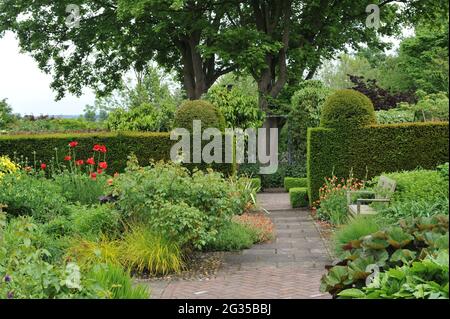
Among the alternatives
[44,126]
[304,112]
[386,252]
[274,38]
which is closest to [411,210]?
[386,252]

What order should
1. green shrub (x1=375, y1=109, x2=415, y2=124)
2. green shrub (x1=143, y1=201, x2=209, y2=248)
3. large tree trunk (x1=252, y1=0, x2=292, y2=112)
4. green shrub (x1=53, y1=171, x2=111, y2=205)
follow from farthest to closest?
1. large tree trunk (x1=252, y1=0, x2=292, y2=112)
2. green shrub (x1=375, y1=109, x2=415, y2=124)
3. green shrub (x1=53, y1=171, x2=111, y2=205)
4. green shrub (x1=143, y1=201, x2=209, y2=248)

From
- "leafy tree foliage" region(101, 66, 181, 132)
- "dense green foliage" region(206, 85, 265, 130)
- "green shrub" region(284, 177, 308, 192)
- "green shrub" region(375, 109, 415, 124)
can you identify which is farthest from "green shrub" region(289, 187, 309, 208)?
"dense green foliage" region(206, 85, 265, 130)

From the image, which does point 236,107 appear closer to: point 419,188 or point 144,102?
point 144,102

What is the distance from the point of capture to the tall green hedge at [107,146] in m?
14.2

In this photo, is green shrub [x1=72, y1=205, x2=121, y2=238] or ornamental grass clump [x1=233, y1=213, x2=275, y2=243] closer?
green shrub [x1=72, y1=205, x2=121, y2=238]

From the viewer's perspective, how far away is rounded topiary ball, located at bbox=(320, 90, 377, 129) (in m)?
13.2

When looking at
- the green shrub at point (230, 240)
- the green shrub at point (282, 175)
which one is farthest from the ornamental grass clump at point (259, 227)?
the green shrub at point (282, 175)

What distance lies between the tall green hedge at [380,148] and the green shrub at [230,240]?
441 centimetres

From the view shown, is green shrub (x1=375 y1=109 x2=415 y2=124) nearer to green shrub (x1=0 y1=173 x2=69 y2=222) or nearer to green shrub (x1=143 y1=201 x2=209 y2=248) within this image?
green shrub (x1=0 y1=173 x2=69 y2=222)

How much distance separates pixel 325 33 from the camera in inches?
930

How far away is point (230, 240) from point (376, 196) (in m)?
2.84

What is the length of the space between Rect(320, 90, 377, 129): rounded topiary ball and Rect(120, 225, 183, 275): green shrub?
6.40m
